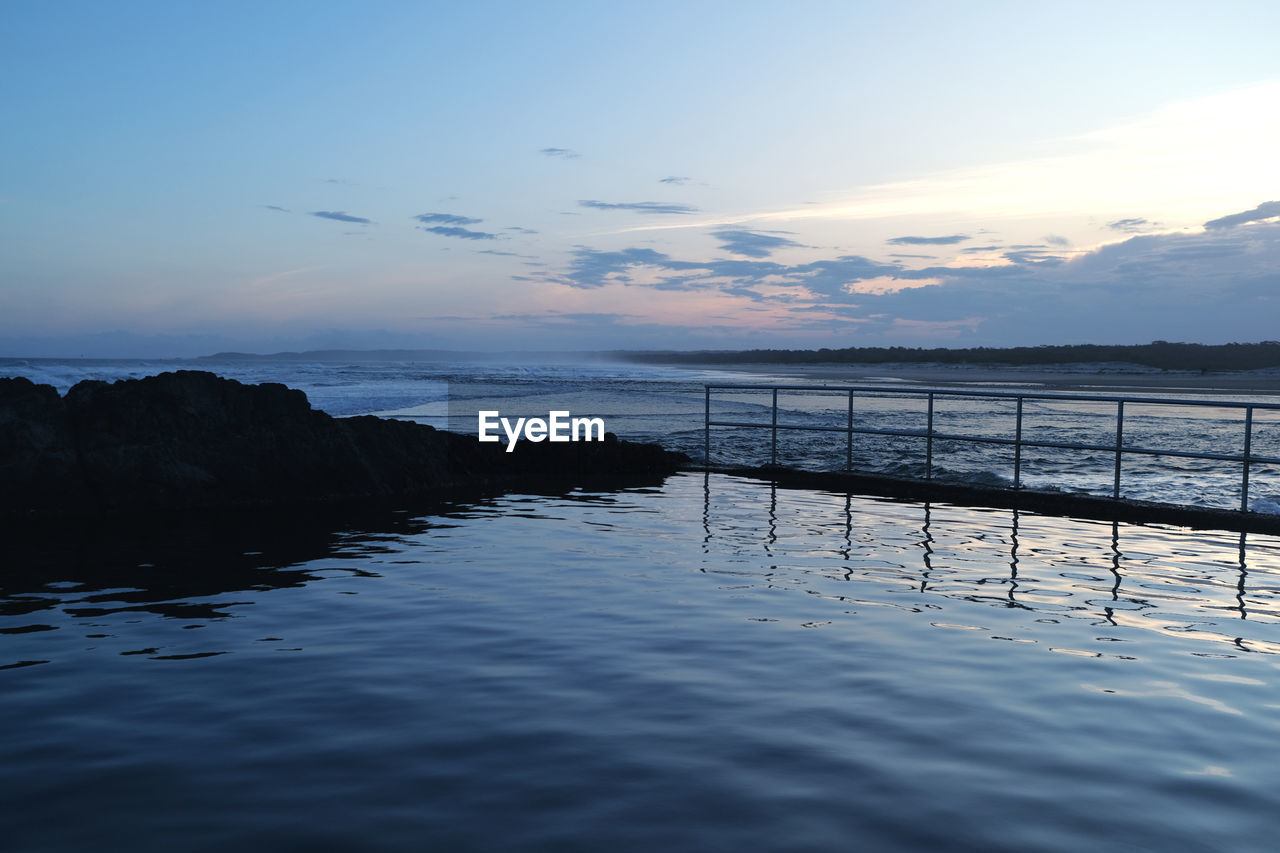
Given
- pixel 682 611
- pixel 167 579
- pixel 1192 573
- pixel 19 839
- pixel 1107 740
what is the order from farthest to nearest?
pixel 1192 573, pixel 167 579, pixel 682 611, pixel 1107 740, pixel 19 839

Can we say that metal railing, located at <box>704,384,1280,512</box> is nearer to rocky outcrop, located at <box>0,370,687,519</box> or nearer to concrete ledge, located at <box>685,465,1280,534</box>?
concrete ledge, located at <box>685,465,1280,534</box>

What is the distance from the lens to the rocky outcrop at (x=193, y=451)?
10148 mm

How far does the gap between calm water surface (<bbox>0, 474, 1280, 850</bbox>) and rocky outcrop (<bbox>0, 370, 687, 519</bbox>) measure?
7.01ft

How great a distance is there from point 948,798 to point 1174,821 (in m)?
0.71

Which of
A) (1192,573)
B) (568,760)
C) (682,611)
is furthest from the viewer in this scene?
(1192,573)

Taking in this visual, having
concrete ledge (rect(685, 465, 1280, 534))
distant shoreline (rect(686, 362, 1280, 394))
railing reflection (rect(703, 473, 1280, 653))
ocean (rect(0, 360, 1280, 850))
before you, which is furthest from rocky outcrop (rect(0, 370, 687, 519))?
distant shoreline (rect(686, 362, 1280, 394))

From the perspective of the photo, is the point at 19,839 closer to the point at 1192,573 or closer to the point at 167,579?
the point at 167,579

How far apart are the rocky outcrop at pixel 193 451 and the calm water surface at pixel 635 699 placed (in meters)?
2.14

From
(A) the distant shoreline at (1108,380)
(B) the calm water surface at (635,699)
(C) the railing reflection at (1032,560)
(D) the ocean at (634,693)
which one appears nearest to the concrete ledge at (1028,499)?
(C) the railing reflection at (1032,560)

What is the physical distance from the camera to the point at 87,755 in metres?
3.67

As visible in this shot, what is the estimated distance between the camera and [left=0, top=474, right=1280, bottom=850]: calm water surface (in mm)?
3168

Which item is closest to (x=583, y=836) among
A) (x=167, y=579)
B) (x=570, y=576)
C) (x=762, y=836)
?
(x=762, y=836)

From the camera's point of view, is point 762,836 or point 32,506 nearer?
point 762,836

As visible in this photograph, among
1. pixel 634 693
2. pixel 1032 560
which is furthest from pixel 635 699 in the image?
pixel 1032 560
